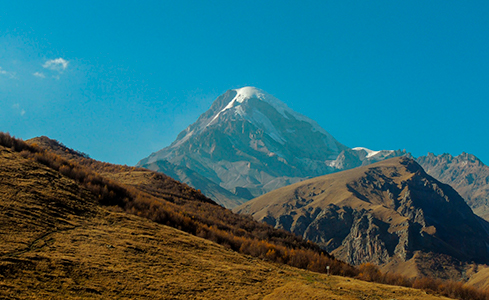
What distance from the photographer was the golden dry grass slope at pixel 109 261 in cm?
841

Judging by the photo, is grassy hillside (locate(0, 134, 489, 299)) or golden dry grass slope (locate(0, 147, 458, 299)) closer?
golden dry grass slope (locate(0, 147, 458, 299))

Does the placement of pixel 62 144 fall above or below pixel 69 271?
above

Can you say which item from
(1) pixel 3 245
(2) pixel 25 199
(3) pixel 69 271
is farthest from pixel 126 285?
(2) pixel 25 199

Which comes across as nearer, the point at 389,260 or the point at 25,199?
the point at 25,199

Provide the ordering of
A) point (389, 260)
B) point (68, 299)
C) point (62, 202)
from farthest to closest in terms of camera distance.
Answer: point (389, 260) < point (62, 202) < point (68, 299)

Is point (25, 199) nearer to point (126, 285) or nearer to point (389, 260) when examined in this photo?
point (126, 285)

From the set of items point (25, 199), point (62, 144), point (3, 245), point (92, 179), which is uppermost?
point (62, 144)

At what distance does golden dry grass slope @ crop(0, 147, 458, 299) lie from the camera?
331 inches

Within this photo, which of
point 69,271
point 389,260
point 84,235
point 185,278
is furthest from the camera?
point 389,260

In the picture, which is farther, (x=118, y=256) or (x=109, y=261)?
(x=118, y=256)

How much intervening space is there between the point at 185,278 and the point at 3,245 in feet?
16.0

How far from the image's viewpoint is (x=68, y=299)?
7625 mm

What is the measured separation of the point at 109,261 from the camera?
396 inches

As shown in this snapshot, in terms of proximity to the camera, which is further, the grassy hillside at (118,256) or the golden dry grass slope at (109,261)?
the grassy hillside at (118,256)
